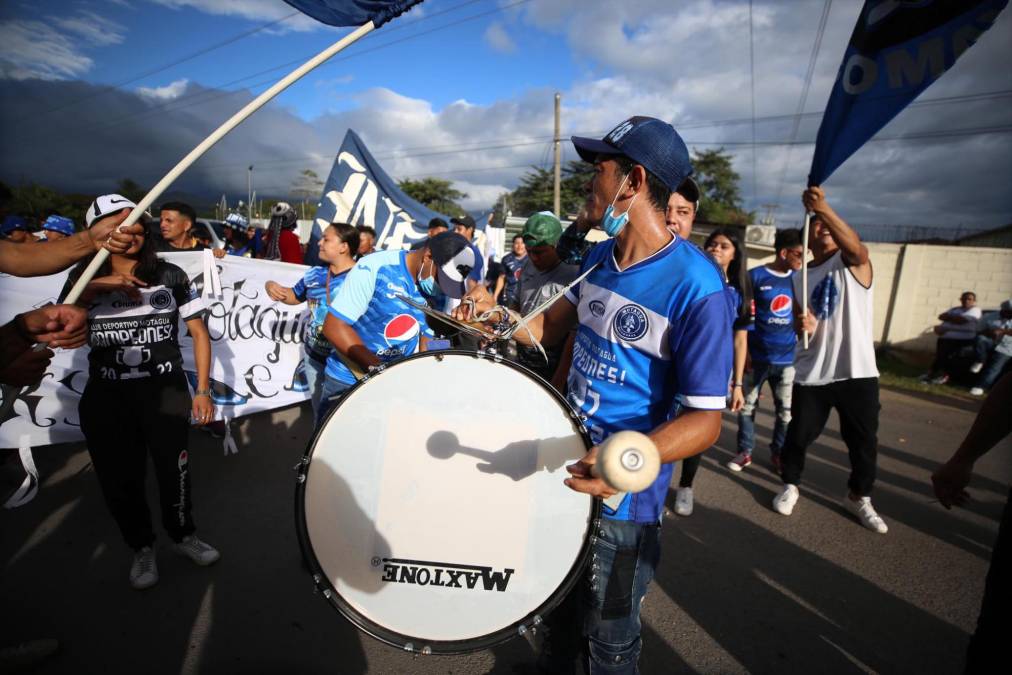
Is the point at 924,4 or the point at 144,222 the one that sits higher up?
the point at 924,4

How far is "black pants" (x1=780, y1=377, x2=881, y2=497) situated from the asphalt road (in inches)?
17.4

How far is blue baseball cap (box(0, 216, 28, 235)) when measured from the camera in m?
5.08

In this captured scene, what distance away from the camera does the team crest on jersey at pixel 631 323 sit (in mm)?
1432

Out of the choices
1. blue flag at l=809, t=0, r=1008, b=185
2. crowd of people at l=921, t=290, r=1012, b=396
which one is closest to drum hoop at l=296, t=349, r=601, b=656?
blue flag at l=809, t=0, r=1008, b=185

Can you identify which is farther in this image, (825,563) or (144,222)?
(825,563)

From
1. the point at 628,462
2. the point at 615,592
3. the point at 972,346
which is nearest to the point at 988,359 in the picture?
the point at 972,346

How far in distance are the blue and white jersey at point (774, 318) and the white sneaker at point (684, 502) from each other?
1475mm

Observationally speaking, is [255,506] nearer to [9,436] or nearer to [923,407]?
[9,436]

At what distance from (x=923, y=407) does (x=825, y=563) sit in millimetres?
6162

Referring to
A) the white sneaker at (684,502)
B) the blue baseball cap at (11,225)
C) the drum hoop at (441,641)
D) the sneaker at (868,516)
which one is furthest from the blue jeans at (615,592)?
the blue baseball cap at (11,225)

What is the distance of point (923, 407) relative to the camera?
24.8 feet

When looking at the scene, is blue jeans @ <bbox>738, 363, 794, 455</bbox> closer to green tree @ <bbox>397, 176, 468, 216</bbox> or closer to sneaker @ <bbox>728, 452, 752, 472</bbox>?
sneaker @ <bbox>728, 452, 752, 472</bbox>

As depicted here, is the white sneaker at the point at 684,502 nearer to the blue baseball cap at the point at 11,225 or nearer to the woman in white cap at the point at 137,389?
the woman in white cap at the point at 137,389

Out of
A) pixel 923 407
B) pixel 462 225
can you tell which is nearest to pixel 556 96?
pixel 462 225
